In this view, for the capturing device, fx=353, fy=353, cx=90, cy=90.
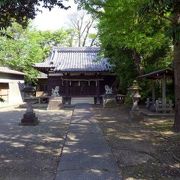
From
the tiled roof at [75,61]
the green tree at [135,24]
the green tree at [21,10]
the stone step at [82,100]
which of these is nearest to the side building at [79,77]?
the tiled roof at [75,61]

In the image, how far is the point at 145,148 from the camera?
1000 cm

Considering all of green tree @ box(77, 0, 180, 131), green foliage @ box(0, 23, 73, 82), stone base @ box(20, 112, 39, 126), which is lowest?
stone base @ box(20, 112, 39, 126)

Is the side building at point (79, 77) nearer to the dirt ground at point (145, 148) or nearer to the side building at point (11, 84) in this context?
the side building at point (11, 84)

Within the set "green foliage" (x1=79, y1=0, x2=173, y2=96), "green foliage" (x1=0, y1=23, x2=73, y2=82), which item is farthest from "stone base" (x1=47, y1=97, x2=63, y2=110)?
"green foliage" (x1=0, y1=23, x2=73, y2=82)

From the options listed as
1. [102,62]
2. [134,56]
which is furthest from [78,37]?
[134,56]

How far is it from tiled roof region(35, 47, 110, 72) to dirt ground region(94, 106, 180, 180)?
15376 millimetres

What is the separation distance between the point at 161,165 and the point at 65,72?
2321 cm

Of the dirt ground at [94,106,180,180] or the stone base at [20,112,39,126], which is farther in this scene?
the stone base at [20,112,39,126]

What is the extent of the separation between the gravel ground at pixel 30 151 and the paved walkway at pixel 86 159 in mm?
251

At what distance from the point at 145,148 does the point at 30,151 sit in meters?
3.23

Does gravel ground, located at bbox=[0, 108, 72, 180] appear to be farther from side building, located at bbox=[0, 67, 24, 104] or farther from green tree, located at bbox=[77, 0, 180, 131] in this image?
side building, located at bbox=[0, 67, 24, 104]

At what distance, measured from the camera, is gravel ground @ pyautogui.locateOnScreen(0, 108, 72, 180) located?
24.4 ft

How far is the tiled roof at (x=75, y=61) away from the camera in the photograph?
30608 millimetres

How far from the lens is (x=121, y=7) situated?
46.3 feet
